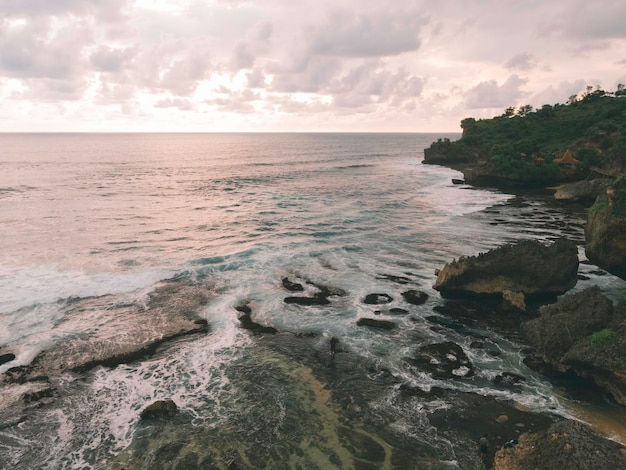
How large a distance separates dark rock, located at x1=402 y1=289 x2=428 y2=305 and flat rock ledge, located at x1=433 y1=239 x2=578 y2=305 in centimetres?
165

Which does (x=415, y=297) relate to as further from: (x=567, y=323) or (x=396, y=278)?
(x=567, y=323)

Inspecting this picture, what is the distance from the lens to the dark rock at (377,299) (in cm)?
2194

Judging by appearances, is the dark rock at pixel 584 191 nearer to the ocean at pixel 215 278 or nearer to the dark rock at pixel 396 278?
the ocean at pixel 215 278

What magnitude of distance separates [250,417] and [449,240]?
25.9 metres

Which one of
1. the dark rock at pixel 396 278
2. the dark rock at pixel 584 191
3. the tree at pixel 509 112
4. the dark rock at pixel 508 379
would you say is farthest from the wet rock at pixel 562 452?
the tree at pixel 509 112

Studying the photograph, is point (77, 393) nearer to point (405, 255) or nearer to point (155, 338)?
point (155, 338)

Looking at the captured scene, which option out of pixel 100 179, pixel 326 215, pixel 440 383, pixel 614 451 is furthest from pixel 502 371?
pixel 100 179

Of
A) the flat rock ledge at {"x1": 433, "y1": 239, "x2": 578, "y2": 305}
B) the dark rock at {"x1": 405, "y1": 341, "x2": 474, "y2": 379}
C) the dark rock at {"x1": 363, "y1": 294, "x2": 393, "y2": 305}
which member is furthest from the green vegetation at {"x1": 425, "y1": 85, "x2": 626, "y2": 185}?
the dark rock at {"x1": 405, "y1": 341, "x2": 474, "y2": 379}

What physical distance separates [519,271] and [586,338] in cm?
671

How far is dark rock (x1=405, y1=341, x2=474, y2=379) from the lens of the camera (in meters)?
15.2

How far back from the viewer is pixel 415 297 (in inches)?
877

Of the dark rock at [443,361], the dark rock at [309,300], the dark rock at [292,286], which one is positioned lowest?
the dark rock at [309,300]

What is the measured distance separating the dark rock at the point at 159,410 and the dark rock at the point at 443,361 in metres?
9.51

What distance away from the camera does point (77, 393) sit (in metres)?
14.4
